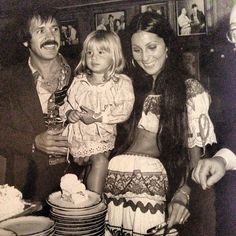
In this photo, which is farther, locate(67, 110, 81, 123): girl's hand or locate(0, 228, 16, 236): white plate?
locate(67, 110, 81, 123): girl's hand

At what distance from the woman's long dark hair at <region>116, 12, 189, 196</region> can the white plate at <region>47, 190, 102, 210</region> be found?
210 millimetres

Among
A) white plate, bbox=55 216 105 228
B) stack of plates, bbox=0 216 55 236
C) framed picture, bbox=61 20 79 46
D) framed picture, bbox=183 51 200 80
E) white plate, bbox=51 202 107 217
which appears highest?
framed picture, bbox=61 20 79 46

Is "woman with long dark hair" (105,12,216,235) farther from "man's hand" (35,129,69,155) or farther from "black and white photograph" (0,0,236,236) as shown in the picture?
"man's hand" (35,129,69,155)

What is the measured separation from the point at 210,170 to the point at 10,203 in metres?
0.54

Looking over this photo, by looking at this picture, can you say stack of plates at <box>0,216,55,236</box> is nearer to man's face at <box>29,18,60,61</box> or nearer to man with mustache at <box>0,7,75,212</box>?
man with mustache at <box>0,7,75,212</box>

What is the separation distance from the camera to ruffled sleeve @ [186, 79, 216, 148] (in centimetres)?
114

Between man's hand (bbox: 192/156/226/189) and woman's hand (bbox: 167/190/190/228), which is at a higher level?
man's hand (bbox: 192/156/226/189)

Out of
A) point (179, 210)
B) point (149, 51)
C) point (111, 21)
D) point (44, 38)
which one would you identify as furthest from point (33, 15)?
point (179, 210)

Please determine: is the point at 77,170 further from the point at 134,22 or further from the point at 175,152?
the point at 134,22

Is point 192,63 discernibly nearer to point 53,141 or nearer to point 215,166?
point 215,166

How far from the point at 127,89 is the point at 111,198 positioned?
31 cm

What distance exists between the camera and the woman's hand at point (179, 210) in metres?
1.17

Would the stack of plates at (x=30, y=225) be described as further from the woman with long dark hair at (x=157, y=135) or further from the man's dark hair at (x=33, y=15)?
the man's dark hair at (x=33, y=15)

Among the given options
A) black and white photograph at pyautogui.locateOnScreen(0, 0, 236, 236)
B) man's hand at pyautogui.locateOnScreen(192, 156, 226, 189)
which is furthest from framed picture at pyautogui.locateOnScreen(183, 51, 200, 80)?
man's hand at pyautogui.locateOnScreen(192, 156, 226, 189)
